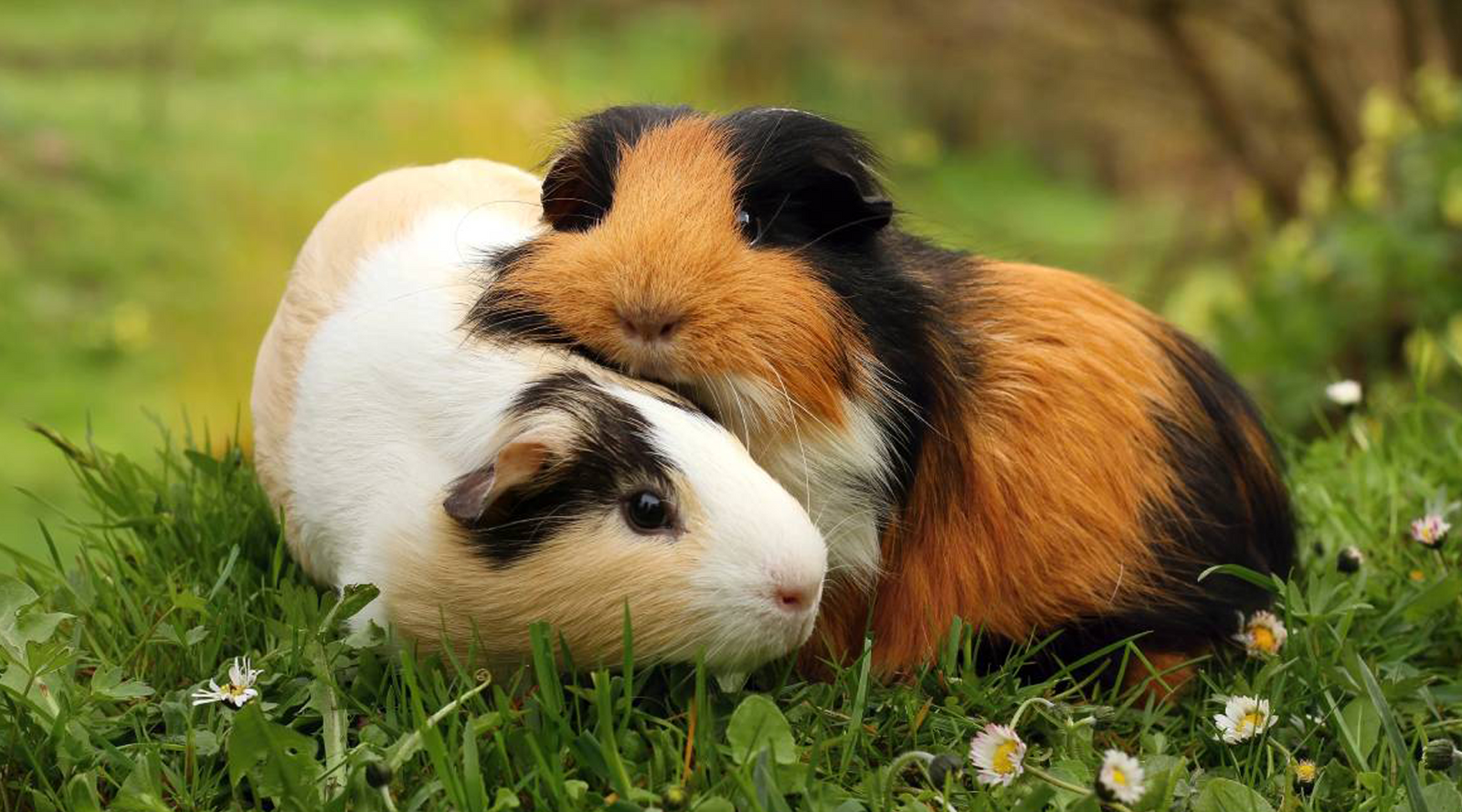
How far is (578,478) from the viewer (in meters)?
1.86

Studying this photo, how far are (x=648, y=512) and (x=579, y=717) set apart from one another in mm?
311

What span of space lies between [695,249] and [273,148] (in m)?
5.32

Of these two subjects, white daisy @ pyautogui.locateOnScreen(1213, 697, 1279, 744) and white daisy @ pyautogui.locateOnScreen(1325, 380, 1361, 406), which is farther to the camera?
white daisy @ pyautogui.locateOnScreen(1325, 380, 1361, 406)

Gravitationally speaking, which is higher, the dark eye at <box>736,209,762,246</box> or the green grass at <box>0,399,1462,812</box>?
the dark eye at <box>736,209,762,246</box>

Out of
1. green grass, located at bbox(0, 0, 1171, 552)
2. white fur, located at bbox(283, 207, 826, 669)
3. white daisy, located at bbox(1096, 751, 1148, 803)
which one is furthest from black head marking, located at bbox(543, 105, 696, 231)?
green grass, located at bbox(0, 0, 1171, 552)

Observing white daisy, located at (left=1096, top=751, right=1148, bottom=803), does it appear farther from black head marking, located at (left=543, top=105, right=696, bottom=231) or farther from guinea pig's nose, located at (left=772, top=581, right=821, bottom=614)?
black head marking, located at (left=543, top=105, right=696, bottom=231)

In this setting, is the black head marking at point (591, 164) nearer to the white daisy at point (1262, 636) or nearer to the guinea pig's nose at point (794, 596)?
the guinea pig's nose at point (794, 596)

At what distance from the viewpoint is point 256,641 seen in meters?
2.21

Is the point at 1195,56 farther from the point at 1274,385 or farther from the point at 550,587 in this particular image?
the point at 550,587

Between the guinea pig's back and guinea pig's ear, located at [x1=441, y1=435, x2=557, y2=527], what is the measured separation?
6.3 inches

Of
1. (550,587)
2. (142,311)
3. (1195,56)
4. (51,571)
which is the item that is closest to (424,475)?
(550,587)

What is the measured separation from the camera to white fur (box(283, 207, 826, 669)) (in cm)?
181

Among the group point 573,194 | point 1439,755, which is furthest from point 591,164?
point 1439,755

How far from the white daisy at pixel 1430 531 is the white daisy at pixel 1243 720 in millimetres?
598
